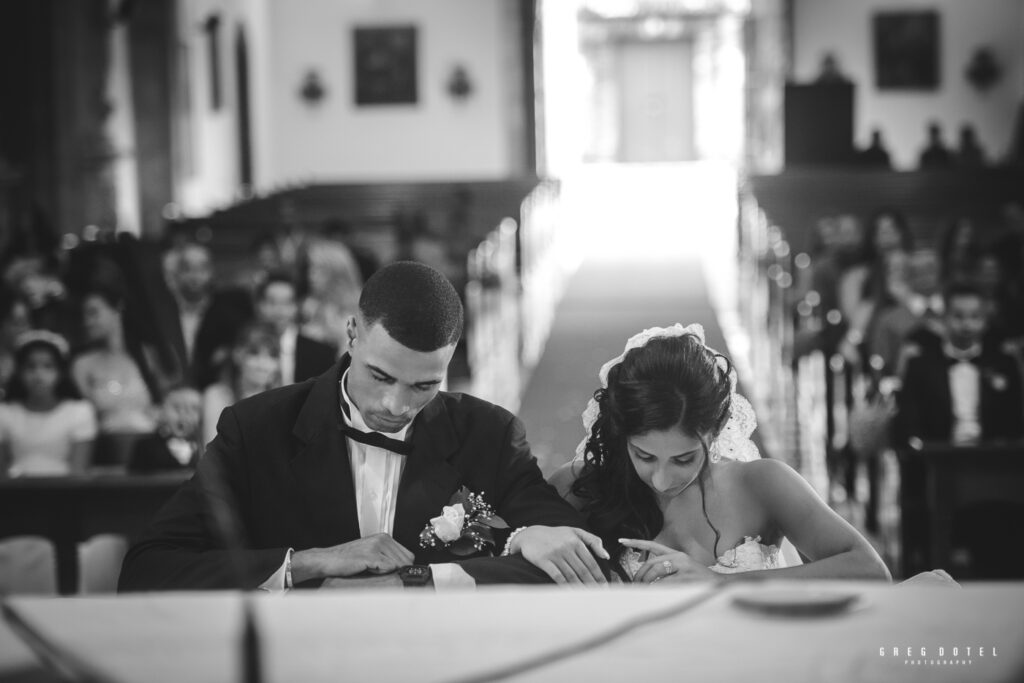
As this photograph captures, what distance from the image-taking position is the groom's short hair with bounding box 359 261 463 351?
270 centimetres

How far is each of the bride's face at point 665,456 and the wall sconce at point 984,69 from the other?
70.9 ft

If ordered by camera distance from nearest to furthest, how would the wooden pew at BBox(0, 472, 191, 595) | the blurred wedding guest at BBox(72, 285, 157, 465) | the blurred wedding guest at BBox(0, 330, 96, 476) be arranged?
the wooden pew at BBox(0, 472, 191, 595)
the blurred wedding guest at BBox(0, 330, 96, 476)
the blurred wedding guest at BBox(72, 285, 157, 465)

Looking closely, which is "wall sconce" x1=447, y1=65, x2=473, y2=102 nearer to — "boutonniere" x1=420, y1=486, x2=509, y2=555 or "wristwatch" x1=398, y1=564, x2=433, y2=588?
"boutonniere" x1=420, y1=486, x2=509, y2=555

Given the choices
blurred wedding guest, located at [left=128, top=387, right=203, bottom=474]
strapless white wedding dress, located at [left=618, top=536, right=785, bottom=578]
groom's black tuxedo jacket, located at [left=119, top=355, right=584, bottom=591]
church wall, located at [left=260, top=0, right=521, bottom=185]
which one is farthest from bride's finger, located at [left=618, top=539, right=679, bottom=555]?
church wall, located at [left=260, top=0, right=521, bottom=185]

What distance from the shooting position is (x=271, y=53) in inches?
939

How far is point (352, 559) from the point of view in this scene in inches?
101

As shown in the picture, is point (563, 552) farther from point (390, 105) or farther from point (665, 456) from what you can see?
point (390, 105)

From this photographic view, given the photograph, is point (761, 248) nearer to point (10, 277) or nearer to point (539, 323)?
point (539, 323)

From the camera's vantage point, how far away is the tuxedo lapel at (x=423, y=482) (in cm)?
279

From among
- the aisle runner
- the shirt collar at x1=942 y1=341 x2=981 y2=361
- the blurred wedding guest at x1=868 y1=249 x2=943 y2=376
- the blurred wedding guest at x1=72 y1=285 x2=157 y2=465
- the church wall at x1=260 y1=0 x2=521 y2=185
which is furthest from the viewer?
the church wall at x1=260 y1=0 x2=521 y2=185

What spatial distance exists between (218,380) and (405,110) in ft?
59.8

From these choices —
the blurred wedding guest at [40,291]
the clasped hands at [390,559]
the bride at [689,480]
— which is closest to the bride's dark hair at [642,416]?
the bride at [689,480]

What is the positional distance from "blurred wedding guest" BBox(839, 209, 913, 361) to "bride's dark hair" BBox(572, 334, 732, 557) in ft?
15.5

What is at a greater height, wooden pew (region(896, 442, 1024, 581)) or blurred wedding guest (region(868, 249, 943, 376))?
blurred wedding guest (region(868, 249, 943, 376))
